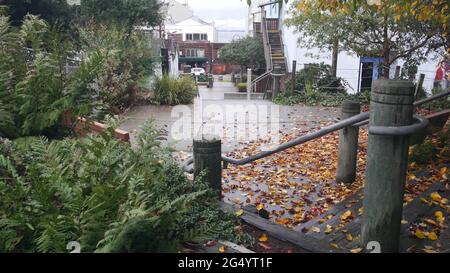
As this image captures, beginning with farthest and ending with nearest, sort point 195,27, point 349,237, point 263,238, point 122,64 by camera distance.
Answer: point 195,27 < point 122,64 < point 349,237 < point 263,238

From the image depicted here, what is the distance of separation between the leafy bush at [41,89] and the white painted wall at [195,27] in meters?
52.3

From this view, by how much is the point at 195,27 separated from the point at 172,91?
4820 cm

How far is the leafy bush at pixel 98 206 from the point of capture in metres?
2.06

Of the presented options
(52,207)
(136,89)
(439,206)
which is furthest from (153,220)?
(136,89)

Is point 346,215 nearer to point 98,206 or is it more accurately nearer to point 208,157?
point 208,157

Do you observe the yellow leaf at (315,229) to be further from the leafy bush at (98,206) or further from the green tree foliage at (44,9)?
the green tree foliage at (44,9)

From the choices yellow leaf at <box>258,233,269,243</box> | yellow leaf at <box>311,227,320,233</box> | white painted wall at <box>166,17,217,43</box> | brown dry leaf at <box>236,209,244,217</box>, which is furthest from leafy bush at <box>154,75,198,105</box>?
white painted wall at <box>166,17,217,43</box>

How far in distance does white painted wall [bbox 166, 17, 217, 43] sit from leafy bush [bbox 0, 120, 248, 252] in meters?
53.8

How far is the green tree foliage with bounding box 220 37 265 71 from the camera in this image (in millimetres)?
28641

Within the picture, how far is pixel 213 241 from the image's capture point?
264cm

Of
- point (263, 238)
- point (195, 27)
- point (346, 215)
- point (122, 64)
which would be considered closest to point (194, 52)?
point (195, 27)

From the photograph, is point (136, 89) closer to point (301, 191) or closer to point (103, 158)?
point (301, 191)

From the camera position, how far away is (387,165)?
245 centimetres
